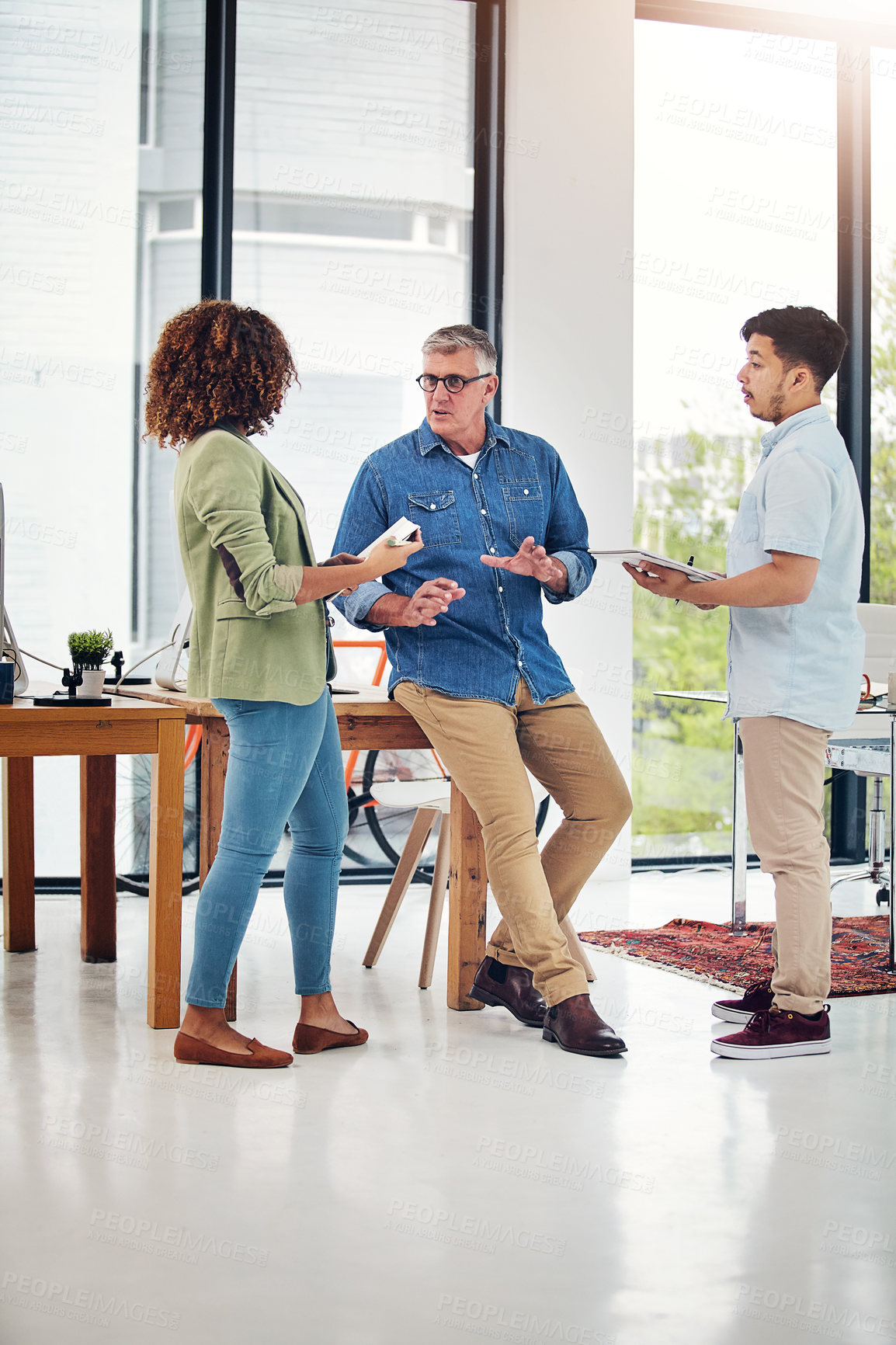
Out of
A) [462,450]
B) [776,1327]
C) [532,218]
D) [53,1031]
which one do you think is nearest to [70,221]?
[532,218]

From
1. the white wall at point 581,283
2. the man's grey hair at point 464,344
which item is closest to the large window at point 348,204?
the white wall at point 581,283

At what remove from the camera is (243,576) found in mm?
2201

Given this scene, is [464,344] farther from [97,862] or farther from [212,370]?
[97,862]

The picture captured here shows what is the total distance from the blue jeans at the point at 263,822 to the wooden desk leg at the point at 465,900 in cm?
42

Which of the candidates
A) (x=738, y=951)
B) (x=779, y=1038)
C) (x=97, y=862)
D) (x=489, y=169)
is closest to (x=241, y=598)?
(x=97, y=862)

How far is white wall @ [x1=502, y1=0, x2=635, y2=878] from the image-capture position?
14.5 feet

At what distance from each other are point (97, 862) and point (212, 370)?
1509mm

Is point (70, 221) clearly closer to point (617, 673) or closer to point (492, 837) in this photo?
point (617, 673)

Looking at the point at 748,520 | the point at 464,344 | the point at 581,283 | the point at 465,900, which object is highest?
the point at 581,283

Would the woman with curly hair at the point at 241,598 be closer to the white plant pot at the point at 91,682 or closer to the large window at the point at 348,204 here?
the white plant pot at the point at 91,682

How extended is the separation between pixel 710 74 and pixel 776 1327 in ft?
15.3

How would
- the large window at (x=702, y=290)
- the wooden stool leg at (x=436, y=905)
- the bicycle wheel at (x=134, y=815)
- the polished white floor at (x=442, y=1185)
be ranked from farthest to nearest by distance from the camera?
the large window at (x=702, y=290), the bicycle wheel at (x=134, y=815), the wooden stool leg at (x=436, y=905), the polished white floor at (x=442, y=1185)

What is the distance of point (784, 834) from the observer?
2492 millimetres

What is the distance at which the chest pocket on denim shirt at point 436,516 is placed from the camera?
9.00 feet
